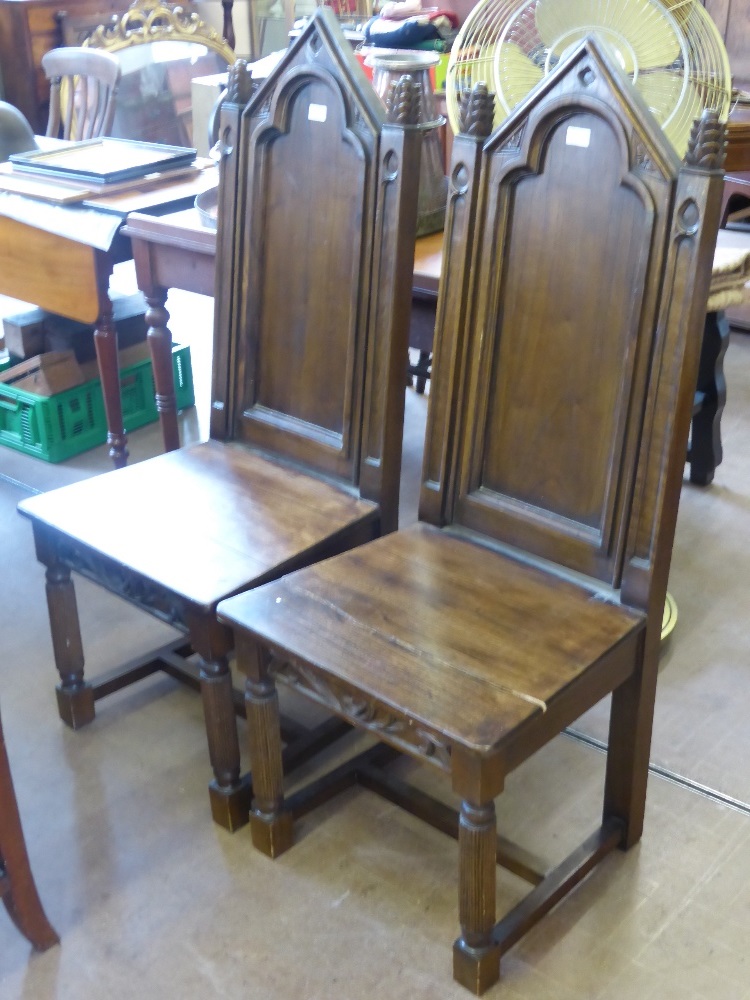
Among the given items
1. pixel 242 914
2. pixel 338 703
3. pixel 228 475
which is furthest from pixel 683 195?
pixel 242 914

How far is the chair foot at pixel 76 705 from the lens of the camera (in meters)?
1.91

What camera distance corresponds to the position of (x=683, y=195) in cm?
127

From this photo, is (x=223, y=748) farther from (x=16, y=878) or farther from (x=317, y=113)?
(x=317, y=113)

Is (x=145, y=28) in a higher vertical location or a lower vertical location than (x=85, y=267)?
higher

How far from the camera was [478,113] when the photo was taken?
147 centimetres

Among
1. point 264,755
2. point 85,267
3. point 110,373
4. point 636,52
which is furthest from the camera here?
point 110,373

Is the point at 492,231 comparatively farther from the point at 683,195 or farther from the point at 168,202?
the point at 168,202

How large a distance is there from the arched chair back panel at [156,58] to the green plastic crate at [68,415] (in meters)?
2.19

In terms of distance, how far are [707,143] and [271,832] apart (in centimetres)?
113

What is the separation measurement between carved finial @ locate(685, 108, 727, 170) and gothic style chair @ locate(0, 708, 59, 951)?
1.12 metres

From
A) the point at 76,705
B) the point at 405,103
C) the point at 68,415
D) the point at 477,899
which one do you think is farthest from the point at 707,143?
the point at 68,415

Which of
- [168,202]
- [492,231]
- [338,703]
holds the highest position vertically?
[492,231]

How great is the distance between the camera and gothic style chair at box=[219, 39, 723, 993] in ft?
4.23

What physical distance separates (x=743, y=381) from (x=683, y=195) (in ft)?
7.46
